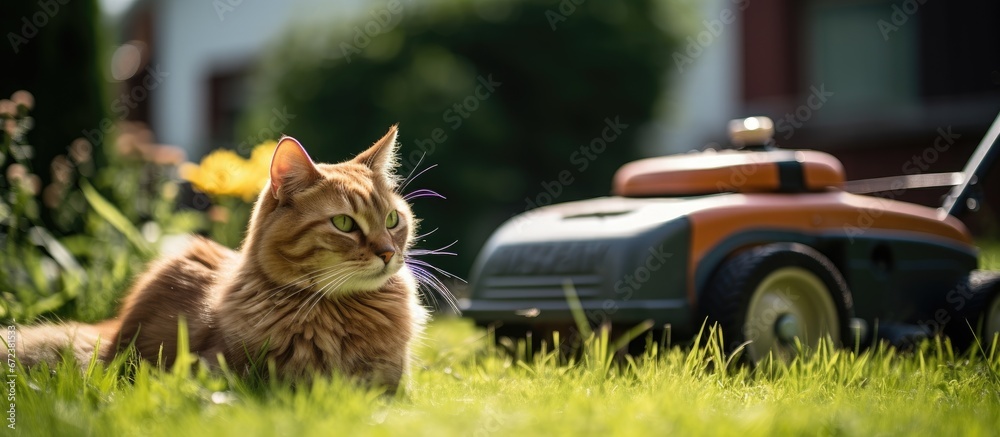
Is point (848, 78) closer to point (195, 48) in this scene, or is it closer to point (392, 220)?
point (392, 220)

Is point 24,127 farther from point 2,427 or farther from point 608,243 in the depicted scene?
point 608,243

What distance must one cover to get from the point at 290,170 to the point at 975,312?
236 centimetres

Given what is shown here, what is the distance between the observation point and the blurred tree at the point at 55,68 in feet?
13.6

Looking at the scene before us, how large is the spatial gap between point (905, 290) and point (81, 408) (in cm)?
265

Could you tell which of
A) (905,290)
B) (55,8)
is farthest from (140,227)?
(905,290)

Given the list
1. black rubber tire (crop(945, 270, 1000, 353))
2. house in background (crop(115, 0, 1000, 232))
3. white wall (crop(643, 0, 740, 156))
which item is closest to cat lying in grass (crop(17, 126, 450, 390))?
black rubber tire (crop(945, 270, 1000, 353))

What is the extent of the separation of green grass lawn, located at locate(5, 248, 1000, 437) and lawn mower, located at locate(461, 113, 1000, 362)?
18 cm

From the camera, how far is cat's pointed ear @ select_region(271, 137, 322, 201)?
7.06 feet

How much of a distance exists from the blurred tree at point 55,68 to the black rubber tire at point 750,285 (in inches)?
117

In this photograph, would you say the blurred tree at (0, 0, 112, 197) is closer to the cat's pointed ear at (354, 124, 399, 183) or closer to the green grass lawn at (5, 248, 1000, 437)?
the green grass lawn at (5, 248, 1000, 437)

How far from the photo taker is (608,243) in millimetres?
2949

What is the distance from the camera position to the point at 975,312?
3215mm

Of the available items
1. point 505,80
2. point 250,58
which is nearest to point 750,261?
point 505,80

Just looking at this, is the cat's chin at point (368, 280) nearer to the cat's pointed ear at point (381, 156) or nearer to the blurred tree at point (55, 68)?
the cat's pointed ear at point (381, 156)
